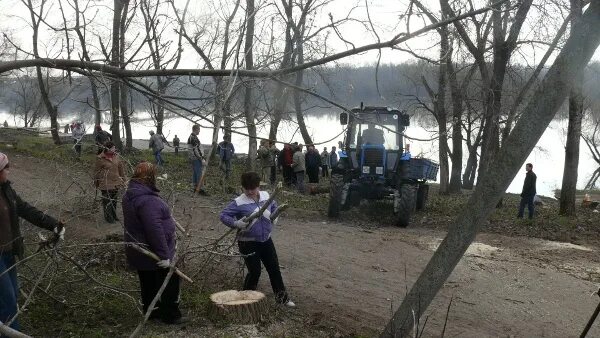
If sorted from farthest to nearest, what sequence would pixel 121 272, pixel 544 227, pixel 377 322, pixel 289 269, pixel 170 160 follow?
pixel 170 160
pixel 544 227
pixel 289 269
pixel 121 272
pixel 377 322

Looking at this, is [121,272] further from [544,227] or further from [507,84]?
[507,84]

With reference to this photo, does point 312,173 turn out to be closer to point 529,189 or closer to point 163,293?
point 529,189

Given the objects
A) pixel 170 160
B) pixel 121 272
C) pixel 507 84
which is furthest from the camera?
pixel 170 160

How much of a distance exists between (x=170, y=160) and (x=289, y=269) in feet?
53.6

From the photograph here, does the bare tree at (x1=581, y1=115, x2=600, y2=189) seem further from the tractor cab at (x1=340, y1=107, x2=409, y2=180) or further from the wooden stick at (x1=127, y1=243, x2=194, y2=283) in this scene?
the wooden stick at (x1=127, y1=243, x2=194, y2=283)

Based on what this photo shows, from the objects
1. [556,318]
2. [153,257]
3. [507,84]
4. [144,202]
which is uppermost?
[507,84]

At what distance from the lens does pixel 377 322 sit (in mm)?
6211

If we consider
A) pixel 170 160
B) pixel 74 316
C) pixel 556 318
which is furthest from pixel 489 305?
pixel 170 160

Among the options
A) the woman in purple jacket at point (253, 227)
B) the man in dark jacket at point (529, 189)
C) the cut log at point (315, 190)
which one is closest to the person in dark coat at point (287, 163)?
the cut log at point (315, 190)

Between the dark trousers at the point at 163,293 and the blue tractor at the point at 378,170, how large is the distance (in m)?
7.86

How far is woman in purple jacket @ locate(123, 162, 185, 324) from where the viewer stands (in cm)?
499

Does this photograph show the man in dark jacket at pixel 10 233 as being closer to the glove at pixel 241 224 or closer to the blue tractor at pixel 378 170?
the glove at pixel 241 224

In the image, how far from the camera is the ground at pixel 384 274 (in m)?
6.06

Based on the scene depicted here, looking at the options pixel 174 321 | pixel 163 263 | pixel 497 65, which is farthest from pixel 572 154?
pixel 163 263
